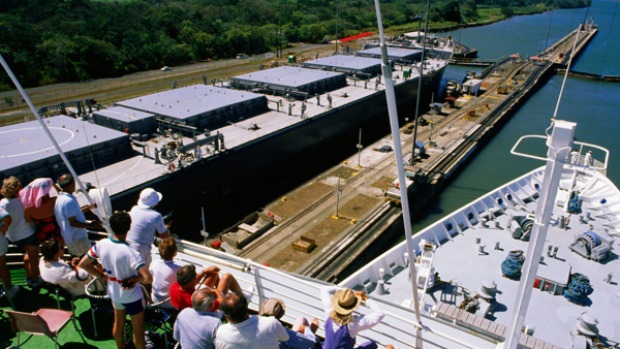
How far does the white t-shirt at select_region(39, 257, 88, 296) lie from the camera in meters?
7.61

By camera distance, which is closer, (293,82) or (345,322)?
(345,322)

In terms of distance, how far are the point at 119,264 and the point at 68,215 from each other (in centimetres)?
259

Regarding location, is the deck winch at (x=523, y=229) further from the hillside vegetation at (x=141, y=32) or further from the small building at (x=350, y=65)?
the hillside vegetation at (x=141, y=32)

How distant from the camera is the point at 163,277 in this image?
715cm

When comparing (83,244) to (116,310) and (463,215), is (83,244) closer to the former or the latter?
(116,310)

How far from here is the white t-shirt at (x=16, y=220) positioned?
8.44m

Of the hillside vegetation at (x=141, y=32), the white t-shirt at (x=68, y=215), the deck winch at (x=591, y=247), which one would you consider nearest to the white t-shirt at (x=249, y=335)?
the white t-shirt at (x=68, y=215)

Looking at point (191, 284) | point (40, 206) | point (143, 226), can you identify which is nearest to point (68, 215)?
point (40, 206)

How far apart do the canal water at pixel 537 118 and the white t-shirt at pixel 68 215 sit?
19145mm

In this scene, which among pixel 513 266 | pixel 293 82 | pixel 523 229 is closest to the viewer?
pixel 513 266

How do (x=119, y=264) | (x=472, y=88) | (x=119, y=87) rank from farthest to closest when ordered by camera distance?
(x=472, y=88), (x=119, y=87), (x=119, y=264)

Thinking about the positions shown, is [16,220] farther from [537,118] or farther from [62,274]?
[537,118]

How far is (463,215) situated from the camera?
745 inches

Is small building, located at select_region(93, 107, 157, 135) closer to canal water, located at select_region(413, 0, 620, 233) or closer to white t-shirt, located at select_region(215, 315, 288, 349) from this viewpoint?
canal water, located at select_region(413, 0, 620, 233)
